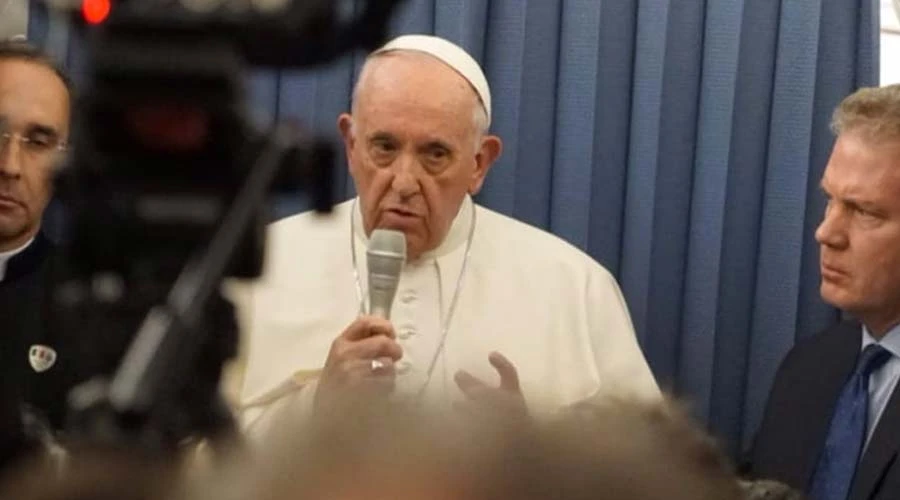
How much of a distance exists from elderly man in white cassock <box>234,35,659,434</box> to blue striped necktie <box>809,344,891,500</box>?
1.03ft

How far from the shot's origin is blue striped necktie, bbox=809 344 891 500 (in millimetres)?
2314

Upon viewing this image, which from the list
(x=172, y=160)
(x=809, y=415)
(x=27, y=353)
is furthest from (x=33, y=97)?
(x=172, y=160)

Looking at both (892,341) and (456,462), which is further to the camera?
(892,341)

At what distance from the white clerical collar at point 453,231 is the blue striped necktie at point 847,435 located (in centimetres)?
67

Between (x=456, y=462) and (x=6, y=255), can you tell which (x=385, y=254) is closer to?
(x=6, y=255)

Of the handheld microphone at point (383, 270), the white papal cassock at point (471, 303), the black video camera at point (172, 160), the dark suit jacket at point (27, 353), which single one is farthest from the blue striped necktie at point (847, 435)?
the black video camera at point (172, 160)

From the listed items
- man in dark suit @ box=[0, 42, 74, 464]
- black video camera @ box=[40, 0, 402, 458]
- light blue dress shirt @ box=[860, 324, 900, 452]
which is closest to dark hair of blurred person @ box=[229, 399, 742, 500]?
black video camera @ box=[40, 0, 402, 458]

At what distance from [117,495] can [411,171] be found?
186 cm

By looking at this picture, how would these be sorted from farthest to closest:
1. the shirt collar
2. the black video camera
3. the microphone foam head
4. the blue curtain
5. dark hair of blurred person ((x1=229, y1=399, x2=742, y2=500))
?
the blue curtain
the shirt collar
the microphone foam head
the black video camera
dark hair of blurred person ((x1=229, y1=399, x2=742, y2=500))

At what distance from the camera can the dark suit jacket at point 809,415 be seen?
2.28 m

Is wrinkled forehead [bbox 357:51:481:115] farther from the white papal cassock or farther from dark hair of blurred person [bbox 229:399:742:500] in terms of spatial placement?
dark hair of blurred person [bbox 229:399:742:500]

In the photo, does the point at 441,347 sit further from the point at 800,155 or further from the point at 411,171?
the point at 800,155

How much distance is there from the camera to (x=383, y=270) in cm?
165

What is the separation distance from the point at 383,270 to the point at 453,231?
30.8 inches
